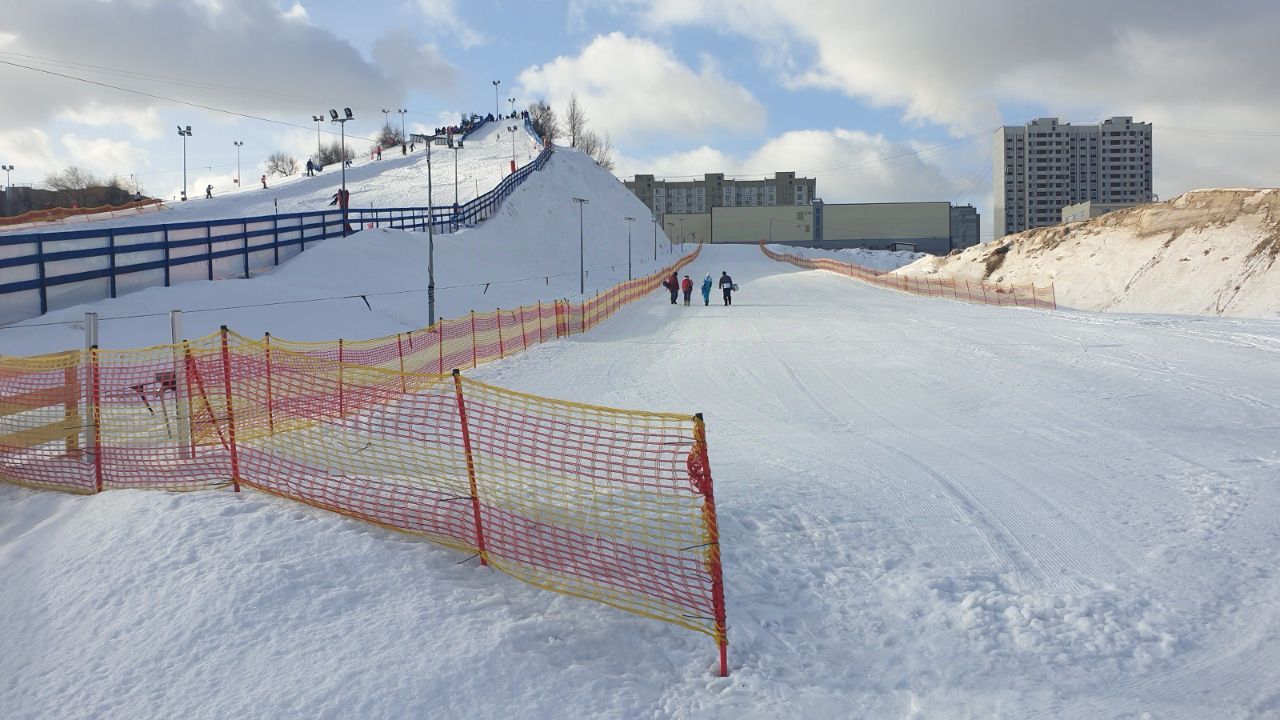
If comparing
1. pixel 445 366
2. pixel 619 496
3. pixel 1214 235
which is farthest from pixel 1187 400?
pixel 1214 235

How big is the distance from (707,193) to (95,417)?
186 m

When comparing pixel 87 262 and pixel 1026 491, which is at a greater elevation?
pixel 87 262

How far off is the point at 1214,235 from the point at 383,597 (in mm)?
35457

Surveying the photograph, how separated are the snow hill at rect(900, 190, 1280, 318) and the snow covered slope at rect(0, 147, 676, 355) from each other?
24706mm

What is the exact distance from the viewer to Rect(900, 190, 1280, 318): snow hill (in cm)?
2789

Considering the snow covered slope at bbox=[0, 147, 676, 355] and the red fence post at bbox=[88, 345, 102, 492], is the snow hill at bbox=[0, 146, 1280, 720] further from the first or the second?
the snow covered slope at bbox=[0, 147, 676, 355]

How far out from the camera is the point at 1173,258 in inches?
1240

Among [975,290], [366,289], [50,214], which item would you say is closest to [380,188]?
[50,214]

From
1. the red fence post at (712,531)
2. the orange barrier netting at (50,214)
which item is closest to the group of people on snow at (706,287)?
the red fence post at (712,531)

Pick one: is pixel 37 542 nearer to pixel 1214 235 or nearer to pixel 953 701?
pixel 953 701

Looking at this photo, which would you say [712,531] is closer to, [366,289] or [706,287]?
[366,289]

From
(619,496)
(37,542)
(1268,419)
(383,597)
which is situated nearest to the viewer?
(383,597)

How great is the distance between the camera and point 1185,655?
4715mm

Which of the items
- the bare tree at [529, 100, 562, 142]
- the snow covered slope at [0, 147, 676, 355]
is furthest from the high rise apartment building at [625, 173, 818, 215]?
the snow covered slope at [0, 147, 676, 355]
